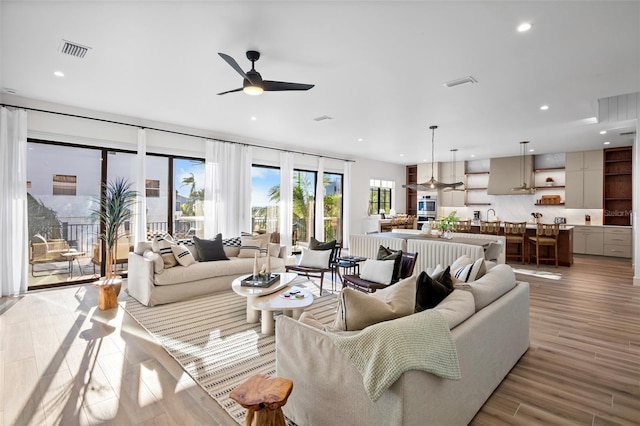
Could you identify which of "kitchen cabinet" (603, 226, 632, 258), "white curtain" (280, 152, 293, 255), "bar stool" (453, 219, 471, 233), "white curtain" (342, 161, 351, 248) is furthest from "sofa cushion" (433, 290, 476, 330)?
"kitchen cabinet" (603, 226, 632, 258)

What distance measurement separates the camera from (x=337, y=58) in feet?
11.3

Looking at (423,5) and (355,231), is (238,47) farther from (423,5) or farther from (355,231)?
(355,231)

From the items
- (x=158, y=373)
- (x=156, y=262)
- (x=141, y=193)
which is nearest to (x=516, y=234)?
(x=156, y=262)

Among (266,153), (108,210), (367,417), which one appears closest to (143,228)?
(108,210)

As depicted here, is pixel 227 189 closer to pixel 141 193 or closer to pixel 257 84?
pixel 141 193

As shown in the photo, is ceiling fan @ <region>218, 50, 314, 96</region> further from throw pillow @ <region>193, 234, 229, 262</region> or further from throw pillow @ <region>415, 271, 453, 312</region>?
A: throw pillow @ <region>193, 234, 229, 262</region>

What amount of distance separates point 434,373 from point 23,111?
20.3 feet

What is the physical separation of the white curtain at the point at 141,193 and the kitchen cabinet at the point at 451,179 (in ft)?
29.4

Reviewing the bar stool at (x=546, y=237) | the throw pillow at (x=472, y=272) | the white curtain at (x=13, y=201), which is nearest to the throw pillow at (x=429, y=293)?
the throw pillow at (x=472, y=272)

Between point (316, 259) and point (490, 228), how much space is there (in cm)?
523

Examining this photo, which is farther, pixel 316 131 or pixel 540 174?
pixel 540 174

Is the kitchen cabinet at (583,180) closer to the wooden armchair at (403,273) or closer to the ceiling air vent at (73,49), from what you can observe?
the wooden armchair at (403,273)

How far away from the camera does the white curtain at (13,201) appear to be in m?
4.59

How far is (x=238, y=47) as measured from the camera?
3227 millimetres
